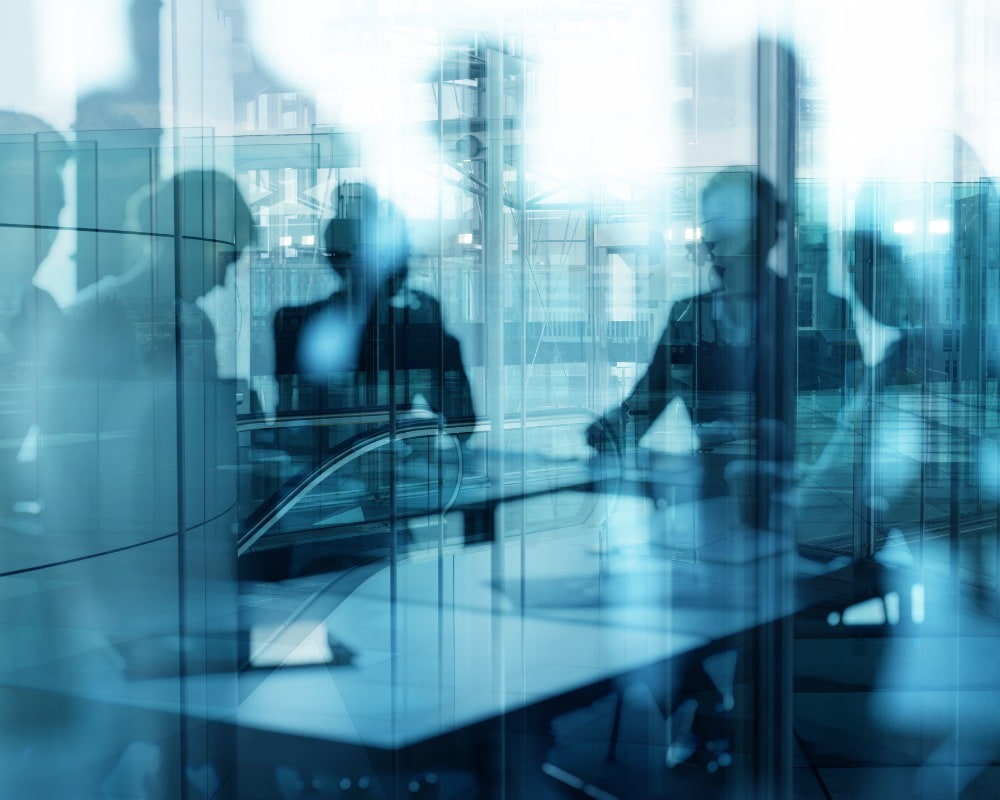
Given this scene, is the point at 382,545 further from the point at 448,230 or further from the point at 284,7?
the point at 284,7

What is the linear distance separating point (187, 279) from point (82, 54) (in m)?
0.36

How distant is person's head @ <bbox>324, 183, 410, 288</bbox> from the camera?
1.88 meters

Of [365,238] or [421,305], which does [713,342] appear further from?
[365,238]

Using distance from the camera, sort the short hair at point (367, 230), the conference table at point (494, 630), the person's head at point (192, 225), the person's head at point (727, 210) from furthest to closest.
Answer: the short hair at point (367, 230) < the conference table at point (494, 630) < the person's head at point (727, 210) < the person's head at point (192, 225)

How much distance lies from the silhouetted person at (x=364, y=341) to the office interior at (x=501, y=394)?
1cm

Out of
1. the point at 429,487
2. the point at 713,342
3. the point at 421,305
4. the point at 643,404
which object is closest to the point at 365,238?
the point at 421,305

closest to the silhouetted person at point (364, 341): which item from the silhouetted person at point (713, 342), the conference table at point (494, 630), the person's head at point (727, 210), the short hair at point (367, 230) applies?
the short hair at point (367, 230)

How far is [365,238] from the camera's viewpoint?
6.93ft

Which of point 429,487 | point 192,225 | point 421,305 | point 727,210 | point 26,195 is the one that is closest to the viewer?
point 26,195

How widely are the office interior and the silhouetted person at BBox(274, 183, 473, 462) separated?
1 centimetres

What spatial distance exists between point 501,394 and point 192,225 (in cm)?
74

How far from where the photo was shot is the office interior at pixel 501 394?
1288 millimetres

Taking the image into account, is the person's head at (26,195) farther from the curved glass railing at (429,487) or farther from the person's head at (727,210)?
the person's head at (727,210)

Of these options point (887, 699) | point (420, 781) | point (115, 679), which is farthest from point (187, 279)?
point (887, 699)
